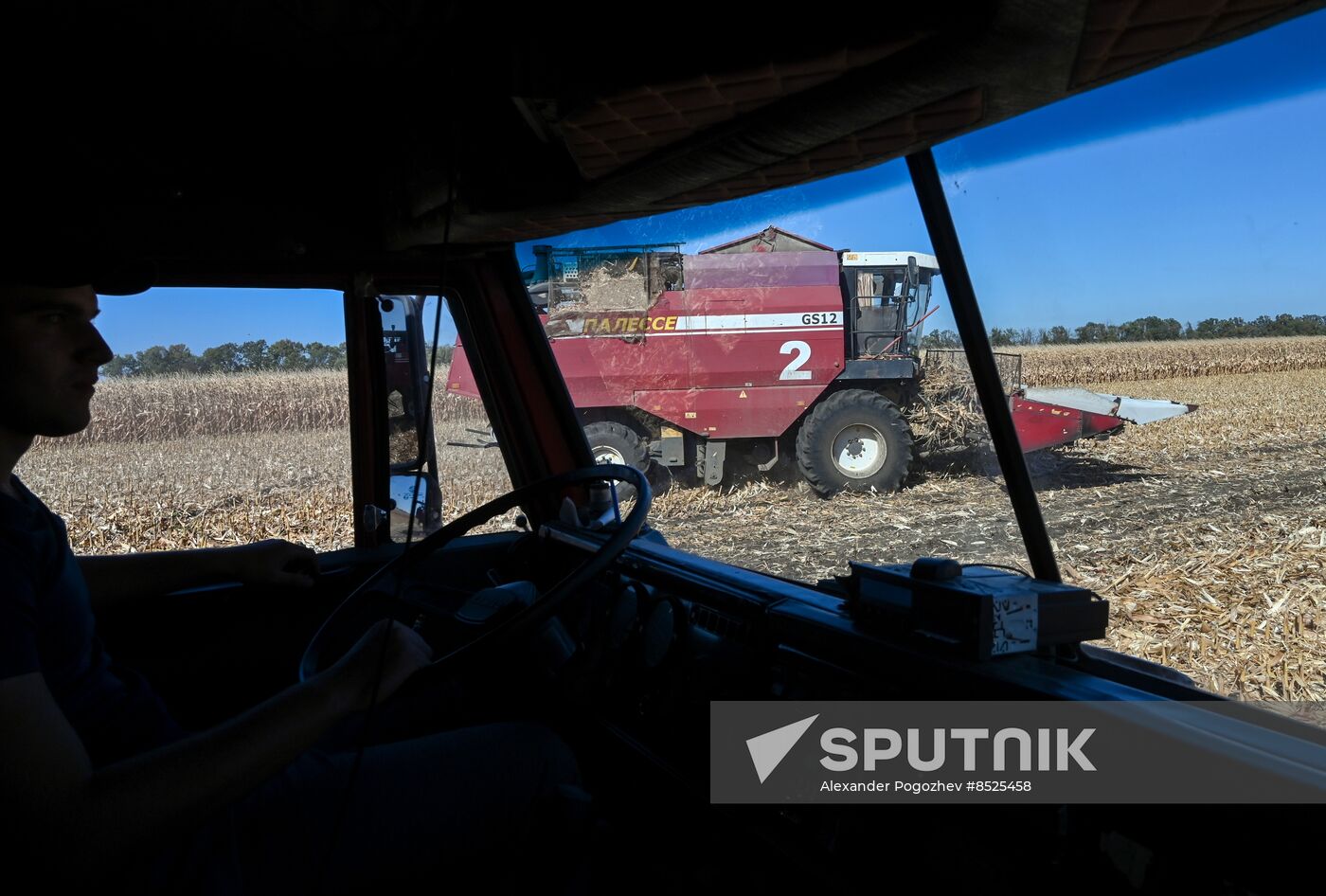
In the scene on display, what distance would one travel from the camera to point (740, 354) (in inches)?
287

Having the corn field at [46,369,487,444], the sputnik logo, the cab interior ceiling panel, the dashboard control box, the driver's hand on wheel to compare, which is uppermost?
the cab interior ceiling panel

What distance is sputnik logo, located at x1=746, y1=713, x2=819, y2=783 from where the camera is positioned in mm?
1569

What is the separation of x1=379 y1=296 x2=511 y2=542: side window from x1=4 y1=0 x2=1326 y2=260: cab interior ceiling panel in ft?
1.12

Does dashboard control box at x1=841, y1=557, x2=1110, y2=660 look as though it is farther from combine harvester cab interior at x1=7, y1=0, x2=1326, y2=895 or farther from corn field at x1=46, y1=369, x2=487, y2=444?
corn field at x1=46, y1=369, x2=487, y2=444

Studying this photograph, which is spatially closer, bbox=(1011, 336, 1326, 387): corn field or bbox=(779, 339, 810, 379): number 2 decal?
bbox=(1011, 336, 1326, 387): corn field

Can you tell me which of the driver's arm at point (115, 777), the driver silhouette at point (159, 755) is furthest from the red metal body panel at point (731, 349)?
the driver's arm at point (115, 777)

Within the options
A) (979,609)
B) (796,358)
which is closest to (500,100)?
→ (979,609)

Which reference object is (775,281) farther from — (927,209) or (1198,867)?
(1198,867)

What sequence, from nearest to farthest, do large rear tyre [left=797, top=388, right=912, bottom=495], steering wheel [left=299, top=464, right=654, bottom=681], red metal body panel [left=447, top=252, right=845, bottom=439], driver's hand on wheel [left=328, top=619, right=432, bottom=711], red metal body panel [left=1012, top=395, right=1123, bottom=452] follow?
driver's hand on wheel [left=328, top=619, right=432, bottom=711]
steering wheel [left=299, top=464, right=654, bottom=681]
red metal body panel [left=1012, top=395, right=1123, bottom=452]
large rear tyre [left=797, top=388, right=912, bottom=495]
red metal body panel [left=447, top=252, right=845, bottom=439]

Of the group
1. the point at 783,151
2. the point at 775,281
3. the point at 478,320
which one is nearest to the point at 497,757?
the point at 783,151

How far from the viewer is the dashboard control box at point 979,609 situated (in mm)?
1365

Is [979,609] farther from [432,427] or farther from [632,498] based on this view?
[432,427]

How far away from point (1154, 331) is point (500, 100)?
1479 mm

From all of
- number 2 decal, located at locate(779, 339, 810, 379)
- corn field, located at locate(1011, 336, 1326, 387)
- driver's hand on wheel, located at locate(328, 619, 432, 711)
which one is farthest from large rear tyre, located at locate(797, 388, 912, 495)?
driver's hand on wheel, located at locate(328, 619, 432, 711)
